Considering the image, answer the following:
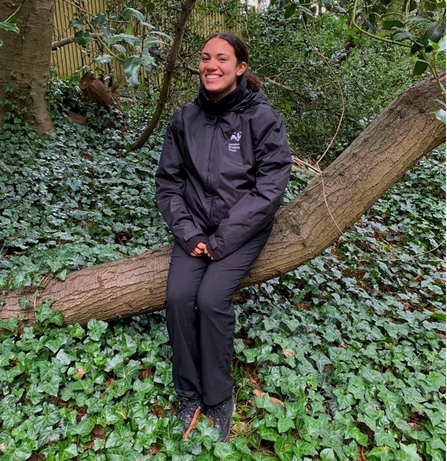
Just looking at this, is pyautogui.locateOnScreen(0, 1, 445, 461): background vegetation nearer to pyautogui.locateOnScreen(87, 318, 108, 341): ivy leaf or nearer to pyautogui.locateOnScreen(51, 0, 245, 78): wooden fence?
pyautogui.locateOnScreen(87, 318, 108, 341): ivy leaf

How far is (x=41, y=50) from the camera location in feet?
14.6

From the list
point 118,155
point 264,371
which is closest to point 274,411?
point 264,371

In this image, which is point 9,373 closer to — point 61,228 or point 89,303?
point 89,303

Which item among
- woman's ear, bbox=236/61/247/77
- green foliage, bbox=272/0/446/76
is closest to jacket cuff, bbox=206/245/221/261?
woman's ear, bbox=236/61/247/77

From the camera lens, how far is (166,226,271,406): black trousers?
1.96 m

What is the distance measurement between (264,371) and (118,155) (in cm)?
325

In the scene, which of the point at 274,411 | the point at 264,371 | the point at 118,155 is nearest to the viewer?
the point at 274,411

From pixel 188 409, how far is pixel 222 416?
6.4 inches

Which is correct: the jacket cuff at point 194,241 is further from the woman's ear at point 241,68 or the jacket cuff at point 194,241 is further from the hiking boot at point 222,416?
the woman's ear at point 241,68

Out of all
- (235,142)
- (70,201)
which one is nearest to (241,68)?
(235,142)

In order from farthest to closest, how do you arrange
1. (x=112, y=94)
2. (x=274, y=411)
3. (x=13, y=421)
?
(x=112, y=94) < (x=274, y=411) < (x=13, y=421)

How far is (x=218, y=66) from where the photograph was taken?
2119mm

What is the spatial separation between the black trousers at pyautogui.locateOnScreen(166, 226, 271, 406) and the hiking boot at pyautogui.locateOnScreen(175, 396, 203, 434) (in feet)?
0.15

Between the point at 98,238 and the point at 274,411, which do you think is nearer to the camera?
the point at 274,411
